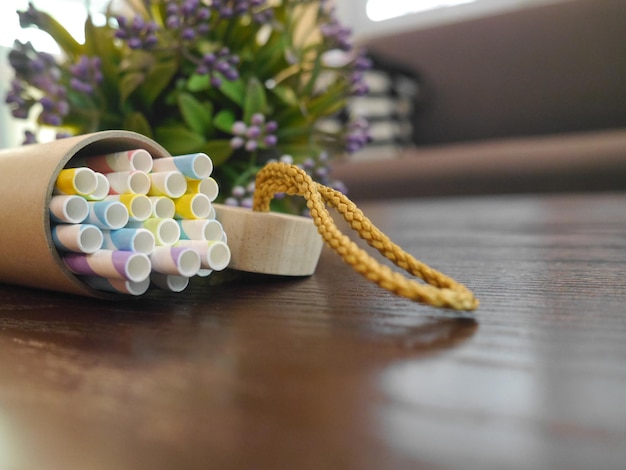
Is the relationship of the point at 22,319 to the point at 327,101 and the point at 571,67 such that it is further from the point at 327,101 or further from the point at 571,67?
the point at 571,67

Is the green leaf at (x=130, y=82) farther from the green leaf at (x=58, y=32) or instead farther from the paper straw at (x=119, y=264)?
the paper straw at (x=119, y=264)

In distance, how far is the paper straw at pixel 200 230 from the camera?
331 mm

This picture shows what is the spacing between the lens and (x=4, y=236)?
356mm

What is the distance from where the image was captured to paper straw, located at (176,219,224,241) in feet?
1.08

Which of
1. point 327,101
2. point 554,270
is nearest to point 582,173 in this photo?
point 327,101

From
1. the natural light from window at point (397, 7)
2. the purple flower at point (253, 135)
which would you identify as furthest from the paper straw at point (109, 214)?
the natural light from window at point (397, 7)

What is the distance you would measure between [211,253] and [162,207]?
5 centimetres

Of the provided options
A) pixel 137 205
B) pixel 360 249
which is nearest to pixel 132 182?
pixel 137 205

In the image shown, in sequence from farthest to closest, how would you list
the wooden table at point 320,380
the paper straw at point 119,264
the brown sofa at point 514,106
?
the brown sofa at point 514,106
the paper straw at point 119,264
the wooden table at point 320,380

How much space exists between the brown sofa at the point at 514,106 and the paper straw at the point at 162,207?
1393 mm

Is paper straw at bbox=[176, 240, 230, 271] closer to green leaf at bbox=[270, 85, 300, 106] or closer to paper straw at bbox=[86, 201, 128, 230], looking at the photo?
paper straw at bbox=[86, 201, 128, 230]

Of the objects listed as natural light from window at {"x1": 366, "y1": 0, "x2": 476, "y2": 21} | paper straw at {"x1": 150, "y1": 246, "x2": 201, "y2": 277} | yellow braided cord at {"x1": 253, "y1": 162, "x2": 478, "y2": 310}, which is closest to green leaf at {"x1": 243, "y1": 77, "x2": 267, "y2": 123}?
yellow braided cord at {"x1": 253, "y1": 162, "x2": 478, "y2": 310}

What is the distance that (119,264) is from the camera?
29 cm

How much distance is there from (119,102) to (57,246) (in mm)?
317
